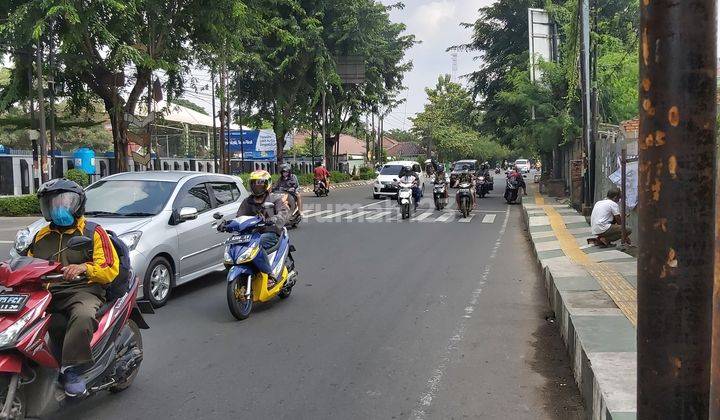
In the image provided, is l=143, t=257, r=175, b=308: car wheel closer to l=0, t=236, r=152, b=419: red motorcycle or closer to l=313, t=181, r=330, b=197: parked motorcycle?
l=0, t=236, r=152, b=419: red motorcycle

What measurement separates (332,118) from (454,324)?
38.6 metres

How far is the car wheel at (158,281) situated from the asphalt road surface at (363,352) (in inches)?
6.5

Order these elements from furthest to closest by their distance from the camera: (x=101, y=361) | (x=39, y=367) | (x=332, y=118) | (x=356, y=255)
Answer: (x=332, y=118)
(x=356, y=255)
(x=101, y=361)
(x=39, y=367)

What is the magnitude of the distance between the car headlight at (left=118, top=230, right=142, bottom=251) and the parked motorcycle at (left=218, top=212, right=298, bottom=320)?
91 cm

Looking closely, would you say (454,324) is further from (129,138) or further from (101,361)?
(129,138)

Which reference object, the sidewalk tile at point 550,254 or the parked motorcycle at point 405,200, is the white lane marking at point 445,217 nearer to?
the parked motorcycle at point 405,200

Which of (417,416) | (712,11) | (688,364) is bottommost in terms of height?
(417,416)

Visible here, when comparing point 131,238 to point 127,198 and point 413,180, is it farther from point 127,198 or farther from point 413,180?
point 413,180

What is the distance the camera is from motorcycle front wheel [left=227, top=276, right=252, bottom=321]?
634 centimetres

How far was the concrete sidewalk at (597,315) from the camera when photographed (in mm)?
3797

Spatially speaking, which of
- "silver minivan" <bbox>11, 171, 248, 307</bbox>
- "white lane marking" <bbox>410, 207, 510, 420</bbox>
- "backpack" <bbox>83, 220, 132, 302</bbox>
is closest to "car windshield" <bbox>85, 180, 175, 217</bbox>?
"silver minivan" <bbox>11, 171, 248, 307</bbox>

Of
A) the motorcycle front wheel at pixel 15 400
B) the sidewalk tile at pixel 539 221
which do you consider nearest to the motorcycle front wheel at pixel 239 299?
the motorcycle front wheel at pixel 15 400

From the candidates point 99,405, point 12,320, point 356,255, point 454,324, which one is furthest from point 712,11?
point 356,255

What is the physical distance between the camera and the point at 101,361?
13.0 ft
